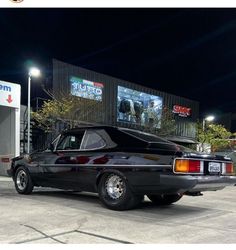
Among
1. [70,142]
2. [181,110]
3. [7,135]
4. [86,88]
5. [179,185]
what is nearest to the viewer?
[179,185]

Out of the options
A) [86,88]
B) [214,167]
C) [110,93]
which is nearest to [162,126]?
[110,93]

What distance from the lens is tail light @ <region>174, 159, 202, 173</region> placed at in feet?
23.8

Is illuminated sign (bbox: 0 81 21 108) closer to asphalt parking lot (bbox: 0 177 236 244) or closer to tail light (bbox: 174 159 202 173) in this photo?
asphalt parking lot (bbox: 0 177 236 244)

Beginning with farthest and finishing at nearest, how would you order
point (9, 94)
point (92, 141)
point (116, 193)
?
point (9, 94)
point (92, 141)
point (116, 193)

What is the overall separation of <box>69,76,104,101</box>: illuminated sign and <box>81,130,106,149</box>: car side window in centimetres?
2056

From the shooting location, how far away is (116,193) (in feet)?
26.2

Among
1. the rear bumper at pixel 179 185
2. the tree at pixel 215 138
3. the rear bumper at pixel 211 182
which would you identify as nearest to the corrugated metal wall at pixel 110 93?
the tree at pixel 215 138

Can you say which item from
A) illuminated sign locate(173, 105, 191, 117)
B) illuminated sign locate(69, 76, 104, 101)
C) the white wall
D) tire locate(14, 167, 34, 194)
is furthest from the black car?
illuminated sign locate(173, 105, 191, 117)

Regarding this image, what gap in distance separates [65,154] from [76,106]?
15892 mm

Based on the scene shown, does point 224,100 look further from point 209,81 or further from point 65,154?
point 65,154

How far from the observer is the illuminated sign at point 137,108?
3609 cm

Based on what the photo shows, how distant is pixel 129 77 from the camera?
37.8 meters

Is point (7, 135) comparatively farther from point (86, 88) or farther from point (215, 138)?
point (215, 138)

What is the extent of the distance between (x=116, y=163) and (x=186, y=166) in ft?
4.39
